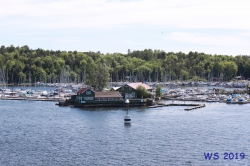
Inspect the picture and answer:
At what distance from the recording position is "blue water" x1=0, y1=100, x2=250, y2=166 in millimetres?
31609

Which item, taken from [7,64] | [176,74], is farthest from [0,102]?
[176,74]

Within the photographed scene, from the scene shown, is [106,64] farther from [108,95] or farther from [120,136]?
[120,136]

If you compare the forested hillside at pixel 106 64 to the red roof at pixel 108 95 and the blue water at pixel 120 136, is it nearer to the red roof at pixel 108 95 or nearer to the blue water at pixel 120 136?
the red roof at pixel 108 95

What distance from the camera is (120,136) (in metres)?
39.5

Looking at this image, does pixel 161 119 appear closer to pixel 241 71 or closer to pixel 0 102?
pixel 0 102

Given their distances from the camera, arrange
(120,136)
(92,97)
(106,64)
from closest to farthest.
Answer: (120,136)
(92,97)
(106,64)

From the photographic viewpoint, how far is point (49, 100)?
73.6 metres

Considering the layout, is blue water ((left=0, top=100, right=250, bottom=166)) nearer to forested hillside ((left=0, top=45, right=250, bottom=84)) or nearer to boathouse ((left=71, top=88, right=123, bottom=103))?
boathouse ((left=71, top=88, right=123, bottom=103))

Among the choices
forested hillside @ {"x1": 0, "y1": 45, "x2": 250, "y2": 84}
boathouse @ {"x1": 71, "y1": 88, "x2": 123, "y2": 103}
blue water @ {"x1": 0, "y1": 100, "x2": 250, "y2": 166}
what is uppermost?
forested hillside @ {"x1": 0, "y1": 45, "x2": 250, "y2": 84}

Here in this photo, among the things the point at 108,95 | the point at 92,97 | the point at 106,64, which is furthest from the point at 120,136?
the point at 106,64

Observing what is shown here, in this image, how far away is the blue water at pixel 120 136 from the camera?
104 ft

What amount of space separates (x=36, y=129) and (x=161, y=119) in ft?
45.0

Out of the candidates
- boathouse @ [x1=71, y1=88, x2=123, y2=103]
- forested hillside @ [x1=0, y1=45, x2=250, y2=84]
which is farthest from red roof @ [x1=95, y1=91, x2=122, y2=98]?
forested hillside @ [x1=0, y1=45, x2=250, y2=84]

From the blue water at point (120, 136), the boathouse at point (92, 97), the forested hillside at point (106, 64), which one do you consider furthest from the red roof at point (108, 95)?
the forested hillside at point (106, 64)
